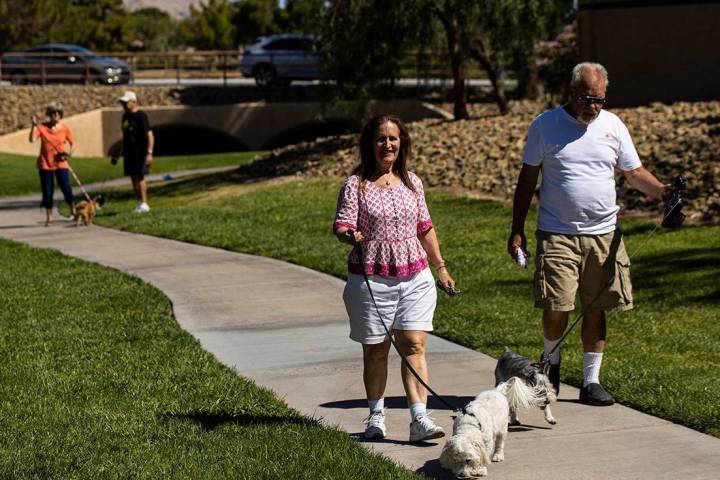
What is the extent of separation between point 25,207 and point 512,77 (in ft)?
98.3

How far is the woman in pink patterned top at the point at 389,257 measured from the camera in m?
6.77

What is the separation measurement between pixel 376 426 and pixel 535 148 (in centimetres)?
185

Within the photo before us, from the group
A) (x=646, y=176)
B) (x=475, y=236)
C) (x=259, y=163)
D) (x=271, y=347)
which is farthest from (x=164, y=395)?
(x=259, y=163)

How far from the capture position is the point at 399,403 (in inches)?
308

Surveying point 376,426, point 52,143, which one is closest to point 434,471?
point 376,426

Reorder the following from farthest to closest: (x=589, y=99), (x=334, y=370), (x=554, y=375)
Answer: (x=334, y=370)
(x=554, y=375)
(x=589, y=99)

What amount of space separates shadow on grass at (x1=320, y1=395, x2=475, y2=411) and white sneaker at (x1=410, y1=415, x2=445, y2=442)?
2.68 ft

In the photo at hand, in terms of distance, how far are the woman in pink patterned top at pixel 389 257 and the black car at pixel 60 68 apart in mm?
37782

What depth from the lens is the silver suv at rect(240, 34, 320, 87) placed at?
46125mm

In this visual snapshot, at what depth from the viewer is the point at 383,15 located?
24.6 metres

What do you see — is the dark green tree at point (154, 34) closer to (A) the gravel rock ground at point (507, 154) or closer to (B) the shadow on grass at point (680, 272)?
(A) the gravel rock ground at point (507, 154)

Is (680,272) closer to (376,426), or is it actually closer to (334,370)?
(334,370)

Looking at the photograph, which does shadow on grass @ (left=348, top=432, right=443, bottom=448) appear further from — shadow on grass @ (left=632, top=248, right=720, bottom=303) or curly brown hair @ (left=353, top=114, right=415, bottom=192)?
shadow on grass @ (left=632, top=248, right=720, bottom=303)

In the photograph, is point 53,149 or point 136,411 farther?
point 53,149
